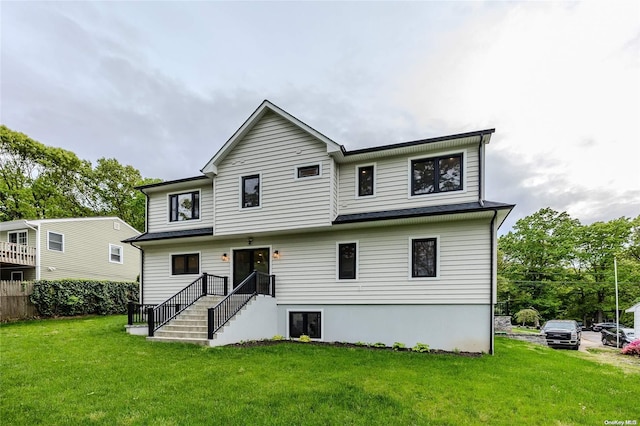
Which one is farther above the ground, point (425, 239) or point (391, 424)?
point (425, 239)

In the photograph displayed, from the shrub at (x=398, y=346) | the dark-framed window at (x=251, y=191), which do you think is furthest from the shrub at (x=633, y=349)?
the dark-framed window at (x=251, y=191)

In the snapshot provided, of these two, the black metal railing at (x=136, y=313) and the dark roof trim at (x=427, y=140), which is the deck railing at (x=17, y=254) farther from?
the dark roof trim at (x=427, y=140)

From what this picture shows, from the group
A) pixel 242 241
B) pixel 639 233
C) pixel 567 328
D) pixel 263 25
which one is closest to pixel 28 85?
pixel 263 25

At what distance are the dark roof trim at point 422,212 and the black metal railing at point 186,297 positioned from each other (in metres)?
5.42

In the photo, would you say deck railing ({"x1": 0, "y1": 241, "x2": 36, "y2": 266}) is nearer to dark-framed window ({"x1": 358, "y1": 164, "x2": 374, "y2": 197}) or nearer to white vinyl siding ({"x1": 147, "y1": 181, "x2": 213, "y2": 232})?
white vinyl siding ({"x1": 147, "y1": 181, "x2": 213, "y2": 232})

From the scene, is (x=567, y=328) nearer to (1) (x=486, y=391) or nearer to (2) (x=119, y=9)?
(1) (x=486, y=391)

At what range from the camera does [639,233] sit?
33.1m

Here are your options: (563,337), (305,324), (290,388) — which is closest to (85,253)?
(305,324)

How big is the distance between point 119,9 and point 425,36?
12.9 m

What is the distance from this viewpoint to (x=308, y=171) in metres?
11.0

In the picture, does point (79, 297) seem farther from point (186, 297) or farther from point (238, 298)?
point (238, 298)

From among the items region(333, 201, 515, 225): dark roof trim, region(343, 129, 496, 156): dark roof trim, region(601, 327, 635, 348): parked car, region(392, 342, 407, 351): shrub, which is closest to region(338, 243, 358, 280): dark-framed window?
region(333, 201, 515, 225): dark roof trim

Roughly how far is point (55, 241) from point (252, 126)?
16286 mm

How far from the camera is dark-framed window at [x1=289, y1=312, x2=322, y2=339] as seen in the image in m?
11.1
